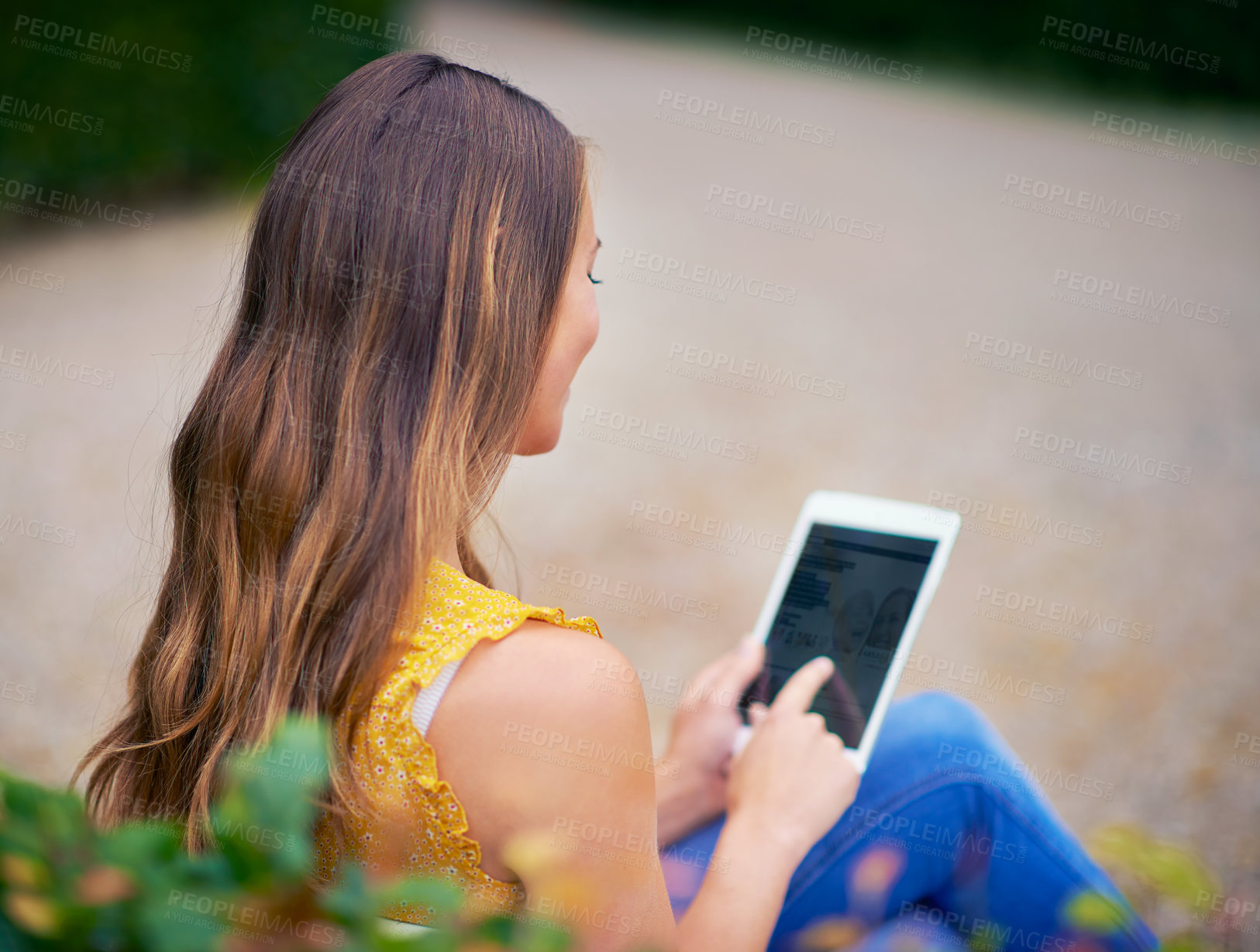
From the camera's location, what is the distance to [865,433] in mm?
5570

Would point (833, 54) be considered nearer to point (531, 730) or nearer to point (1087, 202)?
point (1087, 202)

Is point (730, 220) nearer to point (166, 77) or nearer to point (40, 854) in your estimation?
point (166, 77)

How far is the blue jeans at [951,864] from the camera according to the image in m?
1.61

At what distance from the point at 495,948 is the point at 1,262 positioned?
317 inches

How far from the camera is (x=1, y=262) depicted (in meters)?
7.04

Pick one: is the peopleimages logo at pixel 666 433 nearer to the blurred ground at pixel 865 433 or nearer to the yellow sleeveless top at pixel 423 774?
the blurred ground at pixel 865 433

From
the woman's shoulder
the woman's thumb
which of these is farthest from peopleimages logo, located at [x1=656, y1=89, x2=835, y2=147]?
the woman's shoulder

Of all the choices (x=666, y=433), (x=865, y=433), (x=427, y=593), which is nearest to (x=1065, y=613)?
(x=865, y=433)

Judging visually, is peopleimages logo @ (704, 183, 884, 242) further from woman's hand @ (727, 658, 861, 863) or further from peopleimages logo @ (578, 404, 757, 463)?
woman's hand @ (727, 658, 861, 863)

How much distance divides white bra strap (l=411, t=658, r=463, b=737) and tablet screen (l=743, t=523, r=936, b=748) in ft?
2.56

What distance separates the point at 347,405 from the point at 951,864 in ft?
3.91

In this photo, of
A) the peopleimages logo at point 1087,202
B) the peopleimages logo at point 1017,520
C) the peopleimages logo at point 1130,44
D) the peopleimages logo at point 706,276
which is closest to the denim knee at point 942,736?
the peopleimages logo at point 1017,520

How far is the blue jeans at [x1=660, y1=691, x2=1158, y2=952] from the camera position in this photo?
1612 millimetres

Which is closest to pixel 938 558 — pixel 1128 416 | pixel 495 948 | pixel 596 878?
pixel 596 878
